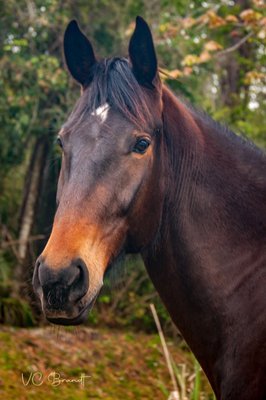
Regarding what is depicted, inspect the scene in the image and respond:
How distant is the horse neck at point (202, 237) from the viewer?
2.89 meters

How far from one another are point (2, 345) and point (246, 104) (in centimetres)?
647

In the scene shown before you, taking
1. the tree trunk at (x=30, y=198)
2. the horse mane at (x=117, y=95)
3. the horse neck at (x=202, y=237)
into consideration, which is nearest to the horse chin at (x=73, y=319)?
the horse neck at (x=202, y=237)

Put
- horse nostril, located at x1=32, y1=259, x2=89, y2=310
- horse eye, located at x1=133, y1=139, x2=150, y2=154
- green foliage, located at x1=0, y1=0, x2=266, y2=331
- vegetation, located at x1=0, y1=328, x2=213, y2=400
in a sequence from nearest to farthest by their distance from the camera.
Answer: horse nostril, located at x1=32, y1=259, x2=89, y2=310
horse eye, located at x1=133, y1=139, x2=150, y2=154
vegetation, located at x1=0, y1=328, x2=213, y2=400
green foliage, located at x1=0, y1=0, x2=266, y2=331

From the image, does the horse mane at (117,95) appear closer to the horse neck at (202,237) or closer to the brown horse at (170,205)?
the brown horse at (170,205)

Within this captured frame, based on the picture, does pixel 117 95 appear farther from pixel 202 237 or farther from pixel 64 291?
pixel 64 291

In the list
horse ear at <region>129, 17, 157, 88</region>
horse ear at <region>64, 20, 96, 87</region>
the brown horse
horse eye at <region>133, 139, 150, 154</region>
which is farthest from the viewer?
horse ear at <region>64, 20, 96, 87</region>

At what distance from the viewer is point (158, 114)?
2.97 m

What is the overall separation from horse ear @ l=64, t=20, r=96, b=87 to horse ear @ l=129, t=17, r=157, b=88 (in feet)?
0.85

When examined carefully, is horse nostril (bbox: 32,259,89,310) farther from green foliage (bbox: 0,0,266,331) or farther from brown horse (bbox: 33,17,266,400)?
green foliage (bbox: 0,0,266,331)

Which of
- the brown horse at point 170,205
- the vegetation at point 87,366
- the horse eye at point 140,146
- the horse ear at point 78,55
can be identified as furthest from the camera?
the vegetation at point 87,366

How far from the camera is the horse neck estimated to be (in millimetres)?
2893

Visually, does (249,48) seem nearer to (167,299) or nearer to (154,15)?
(154,15)

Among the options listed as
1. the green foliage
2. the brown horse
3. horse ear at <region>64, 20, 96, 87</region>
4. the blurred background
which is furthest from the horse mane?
the green foliage

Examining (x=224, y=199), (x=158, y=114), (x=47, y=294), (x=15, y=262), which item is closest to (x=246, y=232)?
(x=224, y=199)
